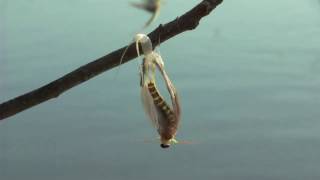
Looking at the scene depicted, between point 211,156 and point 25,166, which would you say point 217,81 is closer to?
point 211,156

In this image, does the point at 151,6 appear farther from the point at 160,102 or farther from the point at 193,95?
the point at 193,95

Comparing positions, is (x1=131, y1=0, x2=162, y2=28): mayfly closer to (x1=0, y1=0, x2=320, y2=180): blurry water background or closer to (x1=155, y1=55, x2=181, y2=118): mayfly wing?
(x1=155, y1=55, x2=181, y2=118): mayfly wing

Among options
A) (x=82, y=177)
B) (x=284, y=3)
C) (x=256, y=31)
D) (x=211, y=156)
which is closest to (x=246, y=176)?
(x=211, y=156)

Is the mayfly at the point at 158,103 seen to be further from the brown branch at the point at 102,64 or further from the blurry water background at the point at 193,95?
the blurry water background at the point at 193,95

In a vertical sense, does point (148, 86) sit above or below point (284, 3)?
above

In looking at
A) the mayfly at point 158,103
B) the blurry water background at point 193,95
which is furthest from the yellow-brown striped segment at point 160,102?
the blurry water background at point 193,95

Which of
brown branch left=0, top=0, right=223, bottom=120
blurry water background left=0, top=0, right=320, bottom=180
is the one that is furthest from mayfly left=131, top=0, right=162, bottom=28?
blurry water background left=0, top=0, right=320, bottom=180
